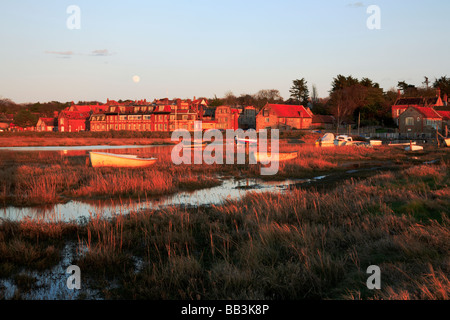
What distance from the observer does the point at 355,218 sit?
38.5ft

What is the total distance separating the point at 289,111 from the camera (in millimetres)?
99938

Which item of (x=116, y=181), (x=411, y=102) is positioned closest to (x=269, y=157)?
(x=116, y=181)

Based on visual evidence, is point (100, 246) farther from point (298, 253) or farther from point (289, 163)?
point (289, 163)

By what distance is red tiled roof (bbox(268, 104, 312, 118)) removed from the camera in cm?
9838

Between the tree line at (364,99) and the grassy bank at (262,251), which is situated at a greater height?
the tree line at (364,99)

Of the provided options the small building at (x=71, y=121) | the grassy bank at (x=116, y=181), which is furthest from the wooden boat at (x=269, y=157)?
the small building at (x=71, y=121)

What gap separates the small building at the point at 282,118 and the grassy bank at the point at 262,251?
278 feet

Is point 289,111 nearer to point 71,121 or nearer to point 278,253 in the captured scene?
point 71,121

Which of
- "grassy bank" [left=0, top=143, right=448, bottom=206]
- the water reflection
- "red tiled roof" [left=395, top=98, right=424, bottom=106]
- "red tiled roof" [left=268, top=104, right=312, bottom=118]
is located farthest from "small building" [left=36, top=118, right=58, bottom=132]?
the water reflection

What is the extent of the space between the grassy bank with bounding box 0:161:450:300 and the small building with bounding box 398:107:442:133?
6939 cm

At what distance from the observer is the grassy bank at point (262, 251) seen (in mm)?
7273

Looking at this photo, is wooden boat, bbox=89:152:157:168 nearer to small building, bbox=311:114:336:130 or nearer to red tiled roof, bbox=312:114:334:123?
small building, bbox=311:114:336:130

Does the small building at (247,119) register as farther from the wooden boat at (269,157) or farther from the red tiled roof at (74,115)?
the wooden boat at (269,157)
